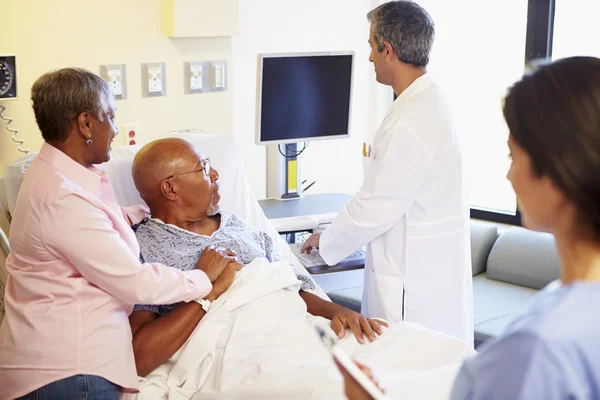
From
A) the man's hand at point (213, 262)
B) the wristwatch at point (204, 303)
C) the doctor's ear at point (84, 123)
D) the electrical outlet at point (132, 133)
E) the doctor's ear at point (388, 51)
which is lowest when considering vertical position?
the wristwatch at point (204, 303)

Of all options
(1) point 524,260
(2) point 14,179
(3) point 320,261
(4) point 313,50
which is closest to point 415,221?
(3) point 320,261

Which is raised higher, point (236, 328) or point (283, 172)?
point (283, 172)

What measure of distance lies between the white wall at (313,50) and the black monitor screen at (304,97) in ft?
1.60

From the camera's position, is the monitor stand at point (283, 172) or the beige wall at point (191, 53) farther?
the monitor stand at point (283, 172)

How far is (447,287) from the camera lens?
7.60 feet

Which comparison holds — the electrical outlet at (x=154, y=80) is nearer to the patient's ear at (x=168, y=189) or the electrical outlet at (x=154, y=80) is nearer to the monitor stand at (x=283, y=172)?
the monitor stand at (x=283, y=172)

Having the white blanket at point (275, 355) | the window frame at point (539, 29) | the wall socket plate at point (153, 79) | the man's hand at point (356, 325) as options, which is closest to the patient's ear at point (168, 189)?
the white blanket at point (275, 355)

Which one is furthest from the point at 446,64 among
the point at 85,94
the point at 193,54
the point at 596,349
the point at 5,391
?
the point at 596,349

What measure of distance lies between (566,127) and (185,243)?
1455 mm

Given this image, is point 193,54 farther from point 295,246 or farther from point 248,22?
point 295,246

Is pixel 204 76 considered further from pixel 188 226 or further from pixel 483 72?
pixel 483 72

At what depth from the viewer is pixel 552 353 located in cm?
82

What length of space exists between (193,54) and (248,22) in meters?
0.66

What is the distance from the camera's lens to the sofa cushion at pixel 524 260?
128 inches
